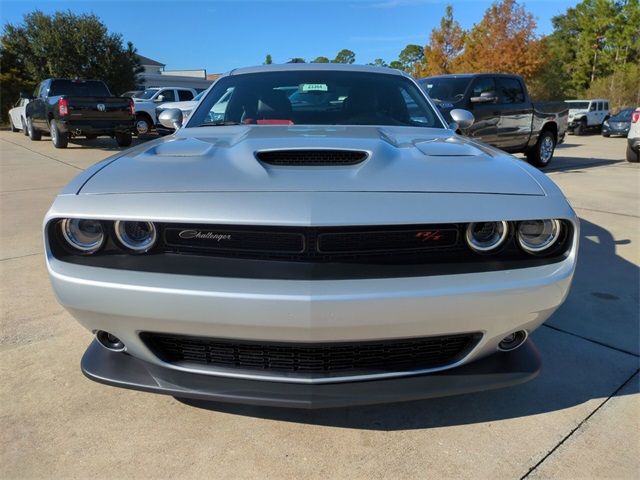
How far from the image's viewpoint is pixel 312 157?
2.03m

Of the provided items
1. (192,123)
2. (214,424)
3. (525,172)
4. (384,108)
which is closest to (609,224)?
(384,108)

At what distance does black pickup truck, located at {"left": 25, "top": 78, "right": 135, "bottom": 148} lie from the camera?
38.8 feet

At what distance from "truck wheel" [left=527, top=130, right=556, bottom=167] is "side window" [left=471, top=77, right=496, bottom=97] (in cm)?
189

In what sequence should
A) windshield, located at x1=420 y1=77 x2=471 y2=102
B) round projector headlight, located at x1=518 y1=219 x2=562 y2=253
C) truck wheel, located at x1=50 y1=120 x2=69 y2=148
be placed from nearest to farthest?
round projector headlight, located at x1=518 y1=219 x2=562 y2=253 < windshield, located at x1=420 y1=77 x2=471 y2=102 < truck wheel, located at x1=50 y1=120 x2=69 y2=148

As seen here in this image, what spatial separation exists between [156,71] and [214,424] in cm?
6482

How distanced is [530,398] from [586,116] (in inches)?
995

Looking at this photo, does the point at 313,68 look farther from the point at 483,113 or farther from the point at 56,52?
the point at 56,52

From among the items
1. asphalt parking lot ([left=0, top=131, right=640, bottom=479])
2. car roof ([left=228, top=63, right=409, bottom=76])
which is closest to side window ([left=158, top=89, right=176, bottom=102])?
car roof ([left=228, top=63, right=409, bottom=76])

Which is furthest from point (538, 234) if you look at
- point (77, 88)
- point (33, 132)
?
point (33, 132)

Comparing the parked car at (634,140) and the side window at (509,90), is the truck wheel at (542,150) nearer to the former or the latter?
the side window at (509,90)

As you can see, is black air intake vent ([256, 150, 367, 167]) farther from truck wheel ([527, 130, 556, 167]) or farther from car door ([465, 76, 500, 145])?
truck wheel ([527, 130, 556, 167])

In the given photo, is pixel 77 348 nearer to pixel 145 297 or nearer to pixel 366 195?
pixel 145 297

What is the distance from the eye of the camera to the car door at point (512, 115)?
9.27 m

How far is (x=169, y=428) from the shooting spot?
2.12m
